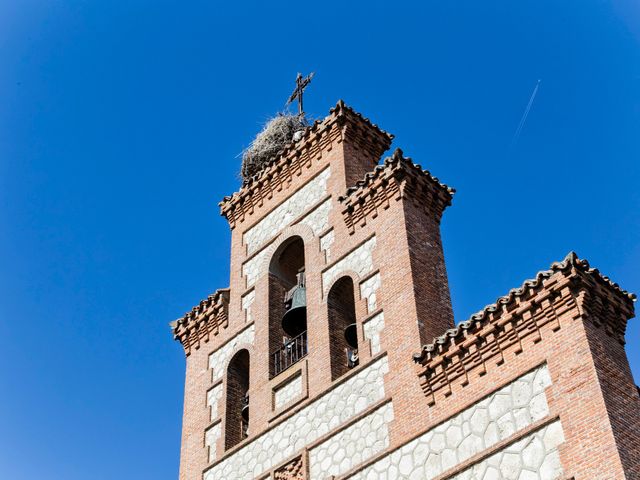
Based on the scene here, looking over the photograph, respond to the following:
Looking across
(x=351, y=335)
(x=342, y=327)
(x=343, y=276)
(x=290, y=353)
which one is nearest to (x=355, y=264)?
(x=343, y=276)

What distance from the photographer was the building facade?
502 inches

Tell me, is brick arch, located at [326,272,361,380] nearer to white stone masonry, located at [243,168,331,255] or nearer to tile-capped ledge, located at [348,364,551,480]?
white stone masonry, located at [243,168,331,255]

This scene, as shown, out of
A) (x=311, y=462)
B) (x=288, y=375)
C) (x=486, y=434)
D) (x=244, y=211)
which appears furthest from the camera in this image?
(x=244, y=211)

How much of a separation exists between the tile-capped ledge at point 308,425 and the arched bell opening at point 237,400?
66 centimetres

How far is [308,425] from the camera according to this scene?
1603 cm

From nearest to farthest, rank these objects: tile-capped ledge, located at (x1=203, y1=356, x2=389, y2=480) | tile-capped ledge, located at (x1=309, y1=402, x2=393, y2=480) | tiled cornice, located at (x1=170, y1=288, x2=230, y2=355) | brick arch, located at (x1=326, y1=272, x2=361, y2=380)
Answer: tile-capped ledge, located at (x1=309, y1=402, x2=393, y2=480)
tile-capped ledge, located at (x1=203, y1=356, x2=389, y2=480)
brick arch, located at (x1=326, y1=272, x2=361, y2=380)
tiled cornice, located at (x1=170, y1=288, x2=230, y2=355)

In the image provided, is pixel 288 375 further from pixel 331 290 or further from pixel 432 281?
pixel 432 281

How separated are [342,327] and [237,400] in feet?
8.56

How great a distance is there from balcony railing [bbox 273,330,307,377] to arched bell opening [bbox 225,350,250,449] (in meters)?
0.92

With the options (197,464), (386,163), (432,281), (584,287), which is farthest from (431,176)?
(197,464)

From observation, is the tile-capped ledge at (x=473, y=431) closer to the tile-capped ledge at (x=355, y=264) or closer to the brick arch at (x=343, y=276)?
the brick arch at (x=343, y=276)

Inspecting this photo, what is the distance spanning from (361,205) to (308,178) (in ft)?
7.68

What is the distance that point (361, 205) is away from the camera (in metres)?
17.9

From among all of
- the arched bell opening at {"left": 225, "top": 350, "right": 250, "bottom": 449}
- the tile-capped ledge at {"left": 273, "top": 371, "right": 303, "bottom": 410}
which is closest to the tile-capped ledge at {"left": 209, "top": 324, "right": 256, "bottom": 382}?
the arched bell opening at {"left": 225, "top": 350, "right": 250, "bottom": 449}
